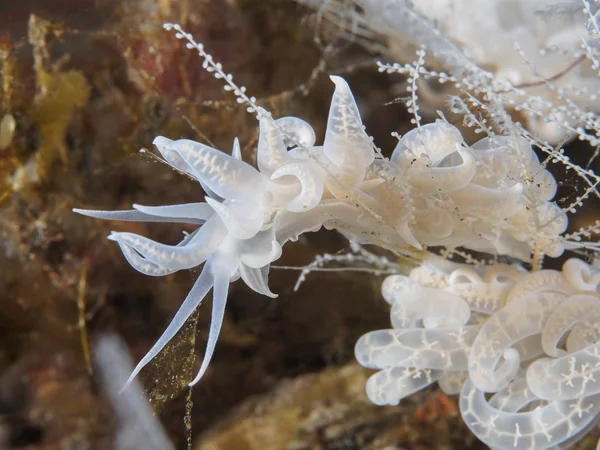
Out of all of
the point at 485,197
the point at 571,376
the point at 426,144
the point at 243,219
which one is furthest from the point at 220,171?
the point at 571,376

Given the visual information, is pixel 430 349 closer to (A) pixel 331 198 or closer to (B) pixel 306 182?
(A) pixel 331 198

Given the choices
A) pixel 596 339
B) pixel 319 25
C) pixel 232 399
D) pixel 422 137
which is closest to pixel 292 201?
pixel 422 137

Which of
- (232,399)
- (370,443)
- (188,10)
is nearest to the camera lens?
(370,443)

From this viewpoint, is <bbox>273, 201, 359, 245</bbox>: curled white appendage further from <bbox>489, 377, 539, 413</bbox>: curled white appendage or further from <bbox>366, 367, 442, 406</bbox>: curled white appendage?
<bbox>489, 377, 539, 413</bbox>: curled white appendage

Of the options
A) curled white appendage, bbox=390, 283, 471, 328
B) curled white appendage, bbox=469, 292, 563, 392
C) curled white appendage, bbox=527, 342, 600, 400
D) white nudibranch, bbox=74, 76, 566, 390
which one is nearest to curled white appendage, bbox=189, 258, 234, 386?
white nudibranch, bbox=74, 76, 566, 390

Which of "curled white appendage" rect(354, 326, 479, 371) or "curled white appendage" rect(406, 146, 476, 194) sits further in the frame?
"curled white appendage" rect(354, 326, 479, 371)

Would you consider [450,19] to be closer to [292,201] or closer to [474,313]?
[474,313]
